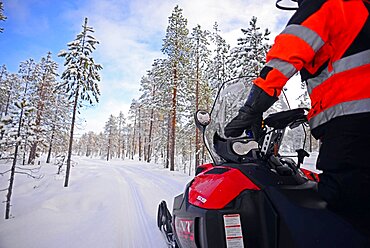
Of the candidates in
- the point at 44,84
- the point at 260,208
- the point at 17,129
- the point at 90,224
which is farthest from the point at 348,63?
the point at 44,84

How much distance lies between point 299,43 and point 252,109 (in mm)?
430

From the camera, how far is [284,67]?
1.10 metres

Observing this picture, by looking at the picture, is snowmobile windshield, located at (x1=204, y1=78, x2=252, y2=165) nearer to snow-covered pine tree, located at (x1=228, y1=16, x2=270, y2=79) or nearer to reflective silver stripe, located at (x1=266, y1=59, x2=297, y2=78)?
reflective silver stripe, located at (x1=266, y1=59, x2=297, y2=78)

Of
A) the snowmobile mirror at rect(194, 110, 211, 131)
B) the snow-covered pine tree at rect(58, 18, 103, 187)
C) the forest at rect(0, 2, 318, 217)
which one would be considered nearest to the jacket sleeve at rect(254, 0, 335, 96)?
the snowmobile mirror at rect(194, 110, 211, 131)

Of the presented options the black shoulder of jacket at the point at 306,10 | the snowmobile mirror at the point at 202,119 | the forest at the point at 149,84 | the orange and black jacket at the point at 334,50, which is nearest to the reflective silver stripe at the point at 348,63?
the orange and black jacket at the point at 334,50

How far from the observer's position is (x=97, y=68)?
1541 cm

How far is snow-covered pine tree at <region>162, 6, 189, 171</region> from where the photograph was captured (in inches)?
717

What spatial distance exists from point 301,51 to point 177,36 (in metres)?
19.2

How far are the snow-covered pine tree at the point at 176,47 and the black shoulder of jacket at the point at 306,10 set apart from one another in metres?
16.9

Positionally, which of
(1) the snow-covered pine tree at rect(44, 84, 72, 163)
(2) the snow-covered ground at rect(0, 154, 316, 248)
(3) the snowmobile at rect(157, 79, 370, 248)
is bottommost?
(2) the snow-covered ground at rect(0, 154, 316, 248)

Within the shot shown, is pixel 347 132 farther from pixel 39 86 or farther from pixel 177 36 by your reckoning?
pixel 39 86

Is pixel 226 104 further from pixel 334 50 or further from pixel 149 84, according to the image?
pixel 149 84

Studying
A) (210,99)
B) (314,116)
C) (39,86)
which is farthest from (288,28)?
(39,86)

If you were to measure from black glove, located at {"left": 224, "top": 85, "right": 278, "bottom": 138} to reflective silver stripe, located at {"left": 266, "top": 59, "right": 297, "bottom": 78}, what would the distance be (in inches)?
5.7
